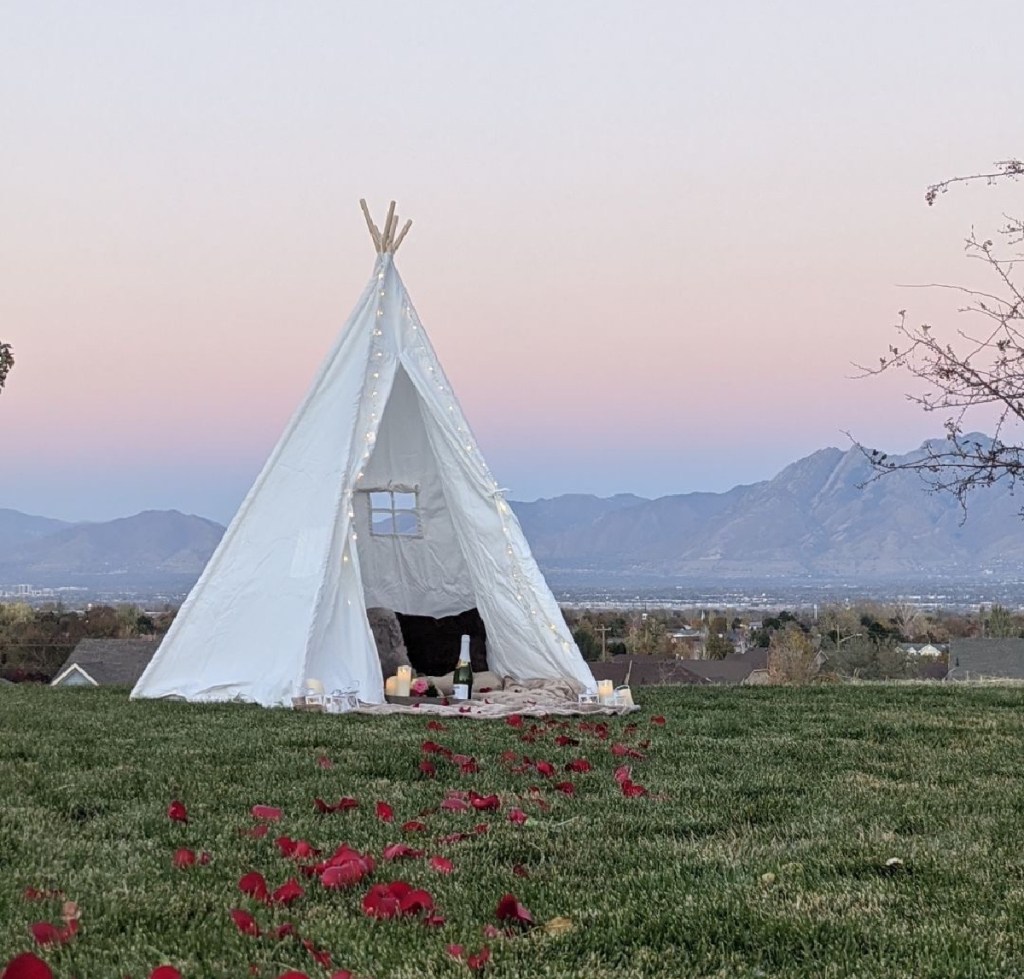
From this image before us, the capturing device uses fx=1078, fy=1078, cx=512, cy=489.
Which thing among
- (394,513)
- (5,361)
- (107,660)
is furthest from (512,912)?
(107,660)

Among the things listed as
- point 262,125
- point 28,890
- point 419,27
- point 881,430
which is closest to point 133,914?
point 28,890

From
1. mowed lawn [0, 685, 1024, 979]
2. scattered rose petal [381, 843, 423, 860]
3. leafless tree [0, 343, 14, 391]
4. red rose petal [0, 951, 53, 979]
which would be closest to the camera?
red rose petal [0, 951, 53, 979]

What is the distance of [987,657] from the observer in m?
21.8

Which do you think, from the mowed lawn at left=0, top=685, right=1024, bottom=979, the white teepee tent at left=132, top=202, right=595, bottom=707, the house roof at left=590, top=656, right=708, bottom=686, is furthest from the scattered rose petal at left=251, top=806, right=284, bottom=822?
the house roof at left=590, top=656, right=708, bottom=686

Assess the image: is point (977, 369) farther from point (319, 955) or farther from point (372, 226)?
point (372, 226)

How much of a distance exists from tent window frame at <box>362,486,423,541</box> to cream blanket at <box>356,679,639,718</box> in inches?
122

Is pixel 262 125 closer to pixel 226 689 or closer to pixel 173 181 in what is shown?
pixel 173 181

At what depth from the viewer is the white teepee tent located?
9.12 m

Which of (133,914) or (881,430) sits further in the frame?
(881,430)

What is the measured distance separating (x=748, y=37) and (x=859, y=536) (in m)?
178

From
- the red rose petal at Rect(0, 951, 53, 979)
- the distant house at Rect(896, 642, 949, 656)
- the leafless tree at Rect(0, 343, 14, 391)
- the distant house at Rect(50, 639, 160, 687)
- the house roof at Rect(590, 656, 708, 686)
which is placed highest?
the leafless tree at Rect(0, 343, 14, 391)

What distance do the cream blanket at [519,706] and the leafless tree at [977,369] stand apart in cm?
310

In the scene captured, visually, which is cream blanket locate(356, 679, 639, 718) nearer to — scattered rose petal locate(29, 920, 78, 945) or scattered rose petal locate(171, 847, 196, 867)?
scattered rose petal locate(171, 847, 196, 867)

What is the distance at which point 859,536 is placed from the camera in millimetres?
182250
